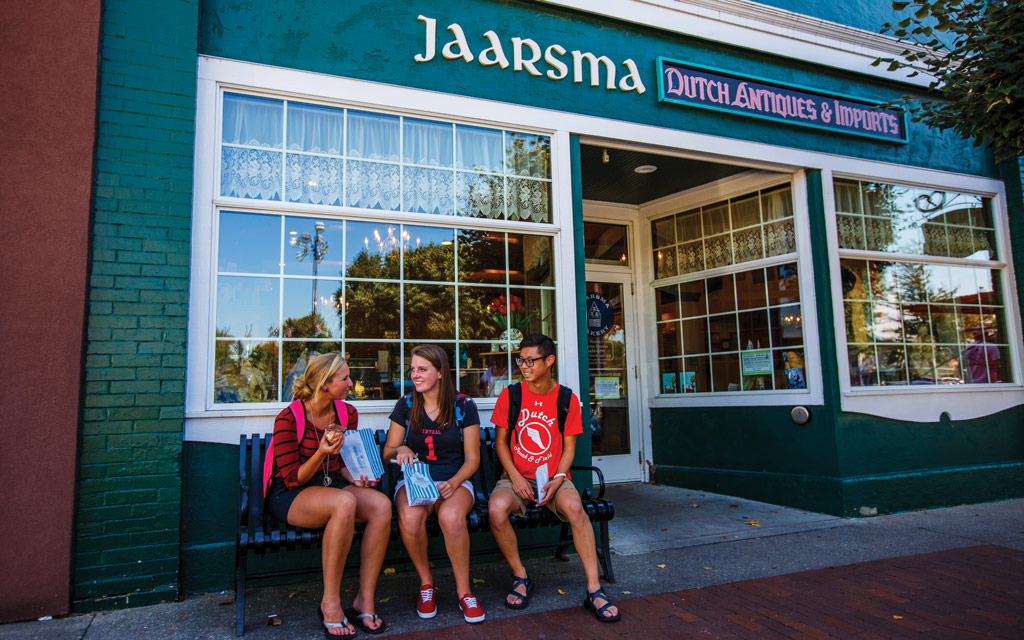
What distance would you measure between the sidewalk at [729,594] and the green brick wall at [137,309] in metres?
0.34

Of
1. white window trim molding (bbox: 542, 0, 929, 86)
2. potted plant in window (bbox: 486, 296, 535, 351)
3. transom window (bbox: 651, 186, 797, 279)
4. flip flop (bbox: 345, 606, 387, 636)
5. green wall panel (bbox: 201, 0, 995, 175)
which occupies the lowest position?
flip flop (bbox: 345, 606, 387, 636)

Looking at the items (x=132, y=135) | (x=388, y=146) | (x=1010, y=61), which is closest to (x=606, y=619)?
(x=388, y=146)

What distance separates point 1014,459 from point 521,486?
20.0 feet

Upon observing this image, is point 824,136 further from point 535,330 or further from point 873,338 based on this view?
point 535,330

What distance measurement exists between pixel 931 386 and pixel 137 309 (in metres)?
7.10

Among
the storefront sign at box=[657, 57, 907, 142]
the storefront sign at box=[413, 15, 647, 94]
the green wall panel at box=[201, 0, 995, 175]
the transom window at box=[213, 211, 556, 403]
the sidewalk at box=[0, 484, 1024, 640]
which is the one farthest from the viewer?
the storefront sign at box=[657, 57, 907, 142]

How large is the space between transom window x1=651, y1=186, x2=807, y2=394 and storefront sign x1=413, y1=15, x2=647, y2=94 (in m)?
2.15

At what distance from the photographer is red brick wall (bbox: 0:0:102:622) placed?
3533 millimetres

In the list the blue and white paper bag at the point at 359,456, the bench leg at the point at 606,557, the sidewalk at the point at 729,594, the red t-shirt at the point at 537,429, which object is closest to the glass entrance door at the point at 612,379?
the sidewalk at the point at 729,594

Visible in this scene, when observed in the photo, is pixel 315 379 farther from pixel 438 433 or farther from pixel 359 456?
pixel 438 433

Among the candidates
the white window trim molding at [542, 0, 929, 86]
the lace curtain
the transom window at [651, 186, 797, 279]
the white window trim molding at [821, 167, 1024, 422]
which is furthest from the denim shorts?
the transom window at [651, 186, 797, 279]

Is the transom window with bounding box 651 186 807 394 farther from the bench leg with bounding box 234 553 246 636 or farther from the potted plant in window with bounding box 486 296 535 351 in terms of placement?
the bench leg with bounding box 234 553 246 636

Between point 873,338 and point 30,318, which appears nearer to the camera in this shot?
point 30,318

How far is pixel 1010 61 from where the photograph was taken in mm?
4324
